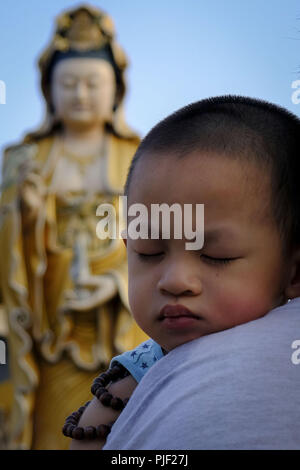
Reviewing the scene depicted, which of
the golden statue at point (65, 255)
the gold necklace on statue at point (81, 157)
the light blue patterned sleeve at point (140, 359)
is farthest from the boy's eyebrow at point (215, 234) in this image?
the gold necklace on statue at point (81, 157)

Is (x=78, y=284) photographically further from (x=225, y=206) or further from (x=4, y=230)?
(x=225, y=206)

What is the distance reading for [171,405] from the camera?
42 cm

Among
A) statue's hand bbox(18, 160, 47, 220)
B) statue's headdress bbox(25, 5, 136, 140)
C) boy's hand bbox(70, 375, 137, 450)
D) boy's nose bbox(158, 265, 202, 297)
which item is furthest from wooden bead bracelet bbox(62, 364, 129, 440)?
statue's headdress bbox(25, 5, 136, 140)

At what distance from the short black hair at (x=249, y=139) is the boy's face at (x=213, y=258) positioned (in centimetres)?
1

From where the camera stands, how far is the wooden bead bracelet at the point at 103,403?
1.76ft

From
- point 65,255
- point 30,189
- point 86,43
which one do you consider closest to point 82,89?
point 86,43

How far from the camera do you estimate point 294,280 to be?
595 mm

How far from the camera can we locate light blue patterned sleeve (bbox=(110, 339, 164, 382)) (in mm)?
599

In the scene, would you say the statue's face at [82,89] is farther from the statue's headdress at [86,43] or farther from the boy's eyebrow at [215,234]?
the boy's eyebrow at [215,234]

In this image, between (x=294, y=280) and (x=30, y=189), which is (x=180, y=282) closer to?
(x=294, y=280)

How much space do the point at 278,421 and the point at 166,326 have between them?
0.57 ft

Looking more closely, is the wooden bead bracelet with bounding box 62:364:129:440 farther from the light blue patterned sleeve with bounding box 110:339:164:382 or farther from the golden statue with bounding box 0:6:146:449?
the golden statue with bounding box 0:6:146:449

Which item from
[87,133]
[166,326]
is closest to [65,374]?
[87,133]

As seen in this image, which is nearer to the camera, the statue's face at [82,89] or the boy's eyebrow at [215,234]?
the boy's eyebrow at [215,234]
